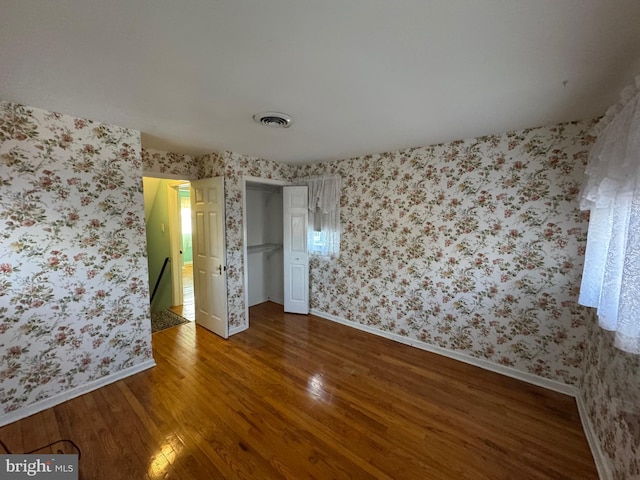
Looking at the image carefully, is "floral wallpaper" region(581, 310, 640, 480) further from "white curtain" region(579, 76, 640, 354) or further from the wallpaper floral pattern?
"white curtain" region(579, 76, 640, 354)

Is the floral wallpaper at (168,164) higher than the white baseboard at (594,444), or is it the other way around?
the floral wallpaper at (168,164)

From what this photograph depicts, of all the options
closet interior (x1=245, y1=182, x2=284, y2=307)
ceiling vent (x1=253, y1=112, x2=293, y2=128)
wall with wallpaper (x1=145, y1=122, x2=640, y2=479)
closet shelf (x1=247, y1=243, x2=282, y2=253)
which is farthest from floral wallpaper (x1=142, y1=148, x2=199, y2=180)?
ceiling vent (x1=253, y1=112, x2=293, y2=128)

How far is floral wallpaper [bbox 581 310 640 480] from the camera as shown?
121 centimetres

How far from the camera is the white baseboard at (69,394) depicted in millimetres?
1818

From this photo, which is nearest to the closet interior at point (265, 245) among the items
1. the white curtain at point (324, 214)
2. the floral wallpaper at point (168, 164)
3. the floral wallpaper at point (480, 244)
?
the white curtain at point (324, 214)

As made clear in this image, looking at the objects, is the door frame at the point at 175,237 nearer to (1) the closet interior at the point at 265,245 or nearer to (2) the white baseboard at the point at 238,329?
(1) the closet interior at the point at 265,245

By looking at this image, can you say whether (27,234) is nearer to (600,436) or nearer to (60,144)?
(60,144)

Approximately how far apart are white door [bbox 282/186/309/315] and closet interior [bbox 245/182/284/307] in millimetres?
509

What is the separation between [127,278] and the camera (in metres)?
2.30

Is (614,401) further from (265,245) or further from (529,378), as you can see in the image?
(265,245)

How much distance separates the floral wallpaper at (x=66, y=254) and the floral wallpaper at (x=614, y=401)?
340 centimetres

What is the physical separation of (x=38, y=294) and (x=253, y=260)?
8.45 ft

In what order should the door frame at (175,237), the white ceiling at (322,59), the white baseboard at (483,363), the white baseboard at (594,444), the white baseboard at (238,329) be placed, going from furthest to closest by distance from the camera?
the door frame at (175,237) → the white baseboard at (238,329) → the white baseboard at (483,363) → the white baseboard at (594,444) → the white ceiling at (322,59)

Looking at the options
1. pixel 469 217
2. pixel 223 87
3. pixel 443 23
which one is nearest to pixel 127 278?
pixel 223 87
